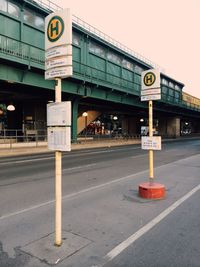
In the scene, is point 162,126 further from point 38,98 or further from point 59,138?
point 59,138

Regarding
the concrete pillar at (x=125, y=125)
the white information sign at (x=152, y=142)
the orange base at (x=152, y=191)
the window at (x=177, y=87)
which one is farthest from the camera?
the concrete pillar at (x=125, y=125)

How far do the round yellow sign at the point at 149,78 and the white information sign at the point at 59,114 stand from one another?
13.8ft

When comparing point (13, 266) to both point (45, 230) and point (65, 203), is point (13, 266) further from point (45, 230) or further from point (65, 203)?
point (65, 203)

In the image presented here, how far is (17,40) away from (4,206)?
54.4ft

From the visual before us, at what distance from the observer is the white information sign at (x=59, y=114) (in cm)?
357

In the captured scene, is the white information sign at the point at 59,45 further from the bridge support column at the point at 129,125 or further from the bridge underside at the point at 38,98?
the bridge support column at the point at 129,125

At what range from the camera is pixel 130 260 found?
348cm

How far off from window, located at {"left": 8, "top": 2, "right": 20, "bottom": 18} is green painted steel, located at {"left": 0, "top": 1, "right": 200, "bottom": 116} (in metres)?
0.29

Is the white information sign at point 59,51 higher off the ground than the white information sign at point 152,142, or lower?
higher

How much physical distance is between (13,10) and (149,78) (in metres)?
17.2

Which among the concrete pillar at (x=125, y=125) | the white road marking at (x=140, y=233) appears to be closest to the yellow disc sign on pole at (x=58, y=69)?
the white road marking at (x=140, y=233)

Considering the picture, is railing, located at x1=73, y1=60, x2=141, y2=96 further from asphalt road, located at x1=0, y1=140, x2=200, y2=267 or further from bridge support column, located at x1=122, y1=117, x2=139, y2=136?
bridge support column, located at x1=122, y1=117, x2=139, y2=136

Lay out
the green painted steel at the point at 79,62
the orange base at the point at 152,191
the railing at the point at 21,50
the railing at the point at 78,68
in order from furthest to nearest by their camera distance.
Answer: the green painted steel at the point at 79,62 → the railing at the point at 78,68 → the railing at the point at 21,50 → the orange base at the point at 152,191

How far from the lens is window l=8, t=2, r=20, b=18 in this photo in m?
19.6
